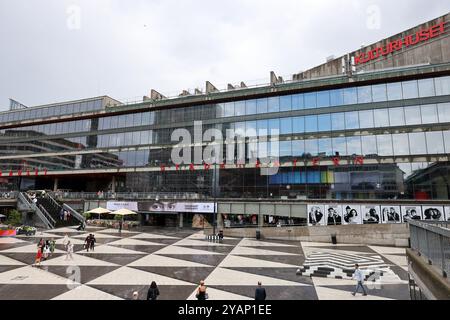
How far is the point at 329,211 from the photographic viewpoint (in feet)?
104

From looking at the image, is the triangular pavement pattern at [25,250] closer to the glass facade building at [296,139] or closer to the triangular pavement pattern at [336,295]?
the triangular pavement pattern at [336,295]

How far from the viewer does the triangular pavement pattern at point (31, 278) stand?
1497 cm

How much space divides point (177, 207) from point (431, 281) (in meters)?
34.1

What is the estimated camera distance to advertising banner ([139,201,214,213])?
37.6 m

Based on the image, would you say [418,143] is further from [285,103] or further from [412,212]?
[285,103]

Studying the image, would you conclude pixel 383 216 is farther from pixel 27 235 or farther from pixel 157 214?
pixel 27 235

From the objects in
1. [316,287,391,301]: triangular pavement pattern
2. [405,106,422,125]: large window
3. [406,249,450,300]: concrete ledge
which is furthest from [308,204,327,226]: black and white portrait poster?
[406,249,450,300]: concrete ledge

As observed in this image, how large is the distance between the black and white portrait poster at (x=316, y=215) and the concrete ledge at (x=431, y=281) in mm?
22356

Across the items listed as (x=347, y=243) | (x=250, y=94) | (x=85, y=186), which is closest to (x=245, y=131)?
(x=250, y=94)

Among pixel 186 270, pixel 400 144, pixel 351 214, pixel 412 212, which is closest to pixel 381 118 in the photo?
pixel 400 144

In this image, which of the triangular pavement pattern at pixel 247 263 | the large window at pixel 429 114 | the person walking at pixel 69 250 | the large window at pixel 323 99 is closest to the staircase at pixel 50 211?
the person walking at pixel 69 250

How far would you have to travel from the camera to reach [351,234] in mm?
28469

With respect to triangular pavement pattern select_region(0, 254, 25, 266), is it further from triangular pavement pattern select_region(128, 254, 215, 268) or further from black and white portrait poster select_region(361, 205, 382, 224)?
black and white portrait poster select_region(361, 205, 382, 224)

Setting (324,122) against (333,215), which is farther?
(324,122)
